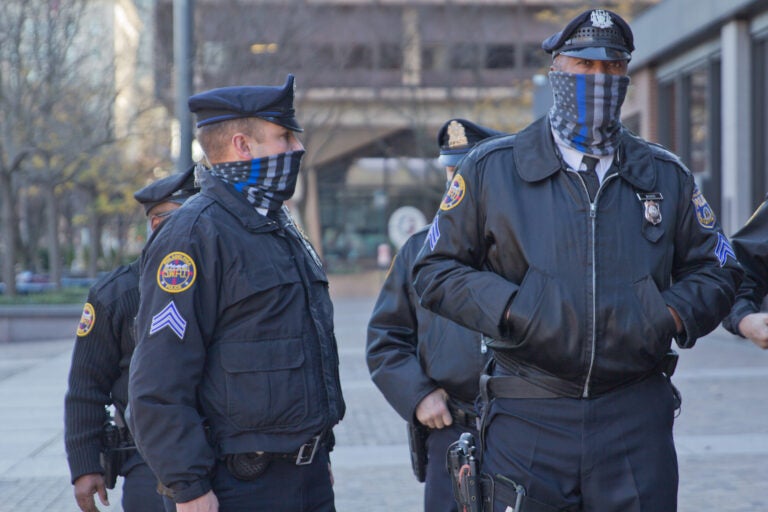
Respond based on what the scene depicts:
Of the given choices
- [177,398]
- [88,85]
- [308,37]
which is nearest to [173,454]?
[177,398]

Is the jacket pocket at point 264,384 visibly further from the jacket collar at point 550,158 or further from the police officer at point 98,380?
the police officer at point 98,380

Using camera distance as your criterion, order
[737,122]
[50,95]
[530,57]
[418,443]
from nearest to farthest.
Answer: [418,443], [737,122], [50,95], [530,57]

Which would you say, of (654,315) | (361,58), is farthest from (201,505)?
(361,58)

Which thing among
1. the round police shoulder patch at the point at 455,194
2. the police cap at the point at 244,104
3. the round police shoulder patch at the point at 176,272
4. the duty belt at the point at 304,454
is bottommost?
the duty belt at the point at 304,454

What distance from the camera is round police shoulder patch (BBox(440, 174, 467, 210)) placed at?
3299mm

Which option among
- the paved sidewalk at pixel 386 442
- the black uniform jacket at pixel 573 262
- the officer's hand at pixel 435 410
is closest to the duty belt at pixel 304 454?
the black uniform jacket at pixel 573 262

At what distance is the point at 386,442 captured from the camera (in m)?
8.73

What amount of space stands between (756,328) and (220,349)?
1958 mm

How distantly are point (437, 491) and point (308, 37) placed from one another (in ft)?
83.8

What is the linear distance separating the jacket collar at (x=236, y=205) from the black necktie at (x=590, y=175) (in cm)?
92

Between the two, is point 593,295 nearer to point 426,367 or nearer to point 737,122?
point 426,367

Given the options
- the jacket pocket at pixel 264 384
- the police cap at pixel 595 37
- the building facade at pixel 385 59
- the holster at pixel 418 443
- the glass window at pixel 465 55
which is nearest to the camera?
the jacket pocket at pixel 264 384

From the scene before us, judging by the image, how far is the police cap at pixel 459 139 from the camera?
4.70 metres

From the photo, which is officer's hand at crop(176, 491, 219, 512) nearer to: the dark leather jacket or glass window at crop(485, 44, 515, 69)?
the dark leather jacket
